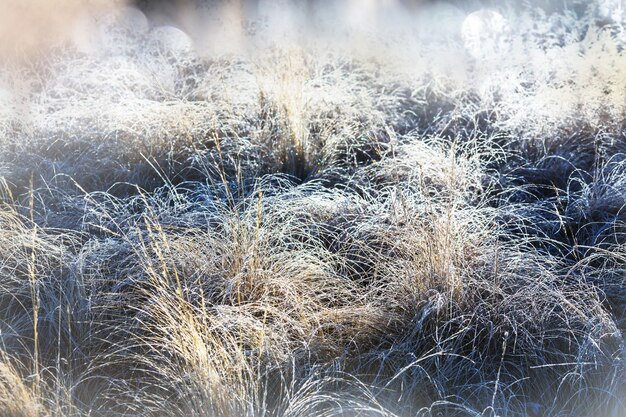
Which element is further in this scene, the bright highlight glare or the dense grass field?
the bright highlight glare

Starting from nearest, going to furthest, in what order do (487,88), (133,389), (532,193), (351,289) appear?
(133,389), (351,289), (532,193), (487,88)

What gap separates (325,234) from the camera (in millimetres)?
3062

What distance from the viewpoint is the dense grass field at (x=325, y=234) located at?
2.17 metres

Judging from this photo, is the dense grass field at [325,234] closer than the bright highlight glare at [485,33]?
Yes

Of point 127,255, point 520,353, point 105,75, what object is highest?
point 105,75


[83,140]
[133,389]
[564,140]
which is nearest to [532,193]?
[564,140]

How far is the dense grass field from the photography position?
2.17m

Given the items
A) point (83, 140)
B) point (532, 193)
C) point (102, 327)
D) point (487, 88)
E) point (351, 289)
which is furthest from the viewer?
point (487, 88)

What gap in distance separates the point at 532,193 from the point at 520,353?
145 centimetres

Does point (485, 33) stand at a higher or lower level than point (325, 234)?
higher

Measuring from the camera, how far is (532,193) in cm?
357

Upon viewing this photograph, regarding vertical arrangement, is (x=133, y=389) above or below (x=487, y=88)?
below

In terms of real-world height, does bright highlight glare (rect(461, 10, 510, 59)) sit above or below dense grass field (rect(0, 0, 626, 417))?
above

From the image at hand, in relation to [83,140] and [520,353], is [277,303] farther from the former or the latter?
[83,140]
